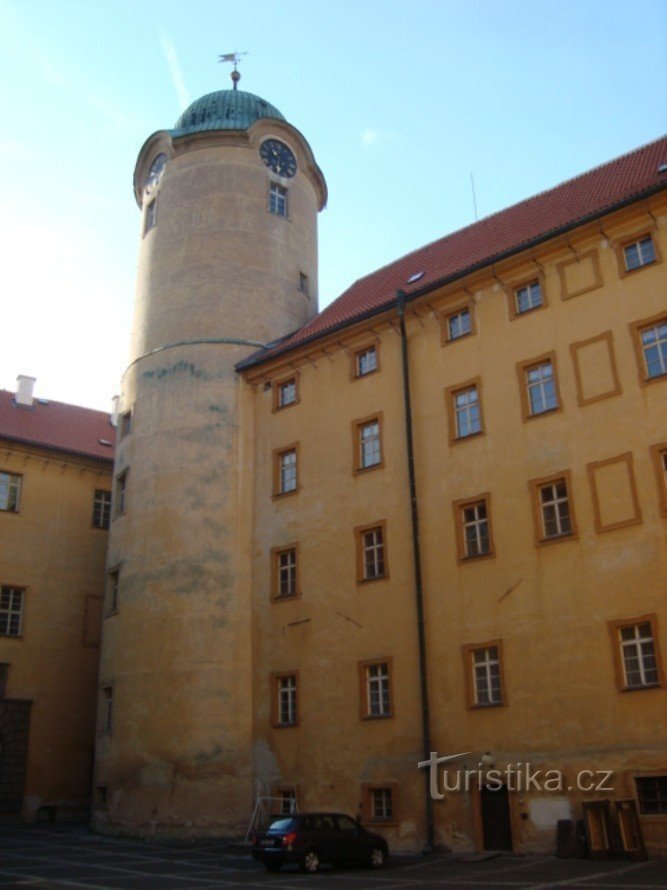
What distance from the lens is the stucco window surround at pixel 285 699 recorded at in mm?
26438

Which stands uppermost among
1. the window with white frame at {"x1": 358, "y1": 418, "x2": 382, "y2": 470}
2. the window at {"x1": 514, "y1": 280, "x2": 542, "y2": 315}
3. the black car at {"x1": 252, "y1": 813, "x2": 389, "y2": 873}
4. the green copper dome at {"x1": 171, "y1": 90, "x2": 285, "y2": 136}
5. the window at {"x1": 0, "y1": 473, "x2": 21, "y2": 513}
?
the green copper dome at {"x1": 171, "y1": 90, "x2": 285, "y2": 136}

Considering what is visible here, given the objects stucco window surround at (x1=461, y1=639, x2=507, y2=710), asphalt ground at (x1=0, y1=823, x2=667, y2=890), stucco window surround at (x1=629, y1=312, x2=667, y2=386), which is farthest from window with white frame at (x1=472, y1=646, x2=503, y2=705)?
stucco window surround at (x1=629, y1=312, x2=667, y2=386)

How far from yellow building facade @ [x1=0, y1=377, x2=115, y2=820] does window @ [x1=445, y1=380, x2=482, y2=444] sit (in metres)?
19.1

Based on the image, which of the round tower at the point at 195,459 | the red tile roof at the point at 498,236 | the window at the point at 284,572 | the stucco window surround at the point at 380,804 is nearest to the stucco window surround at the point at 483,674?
the stucco window surround at the point at 380,804

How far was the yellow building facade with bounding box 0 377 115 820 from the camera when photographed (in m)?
33.8

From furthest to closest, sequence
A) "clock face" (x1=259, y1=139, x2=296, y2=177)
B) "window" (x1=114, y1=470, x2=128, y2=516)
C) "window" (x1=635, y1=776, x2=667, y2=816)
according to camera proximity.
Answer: "clock face" (x1=259, y1=139, x2=296, y2=177)
"window" (x1=114, y1=470, x2=128, y2=516)
"window" (x1=635, y1=776, x2=667, y2=816)

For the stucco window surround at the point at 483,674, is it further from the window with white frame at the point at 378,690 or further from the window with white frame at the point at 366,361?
the window with white frame at the point at 366,361

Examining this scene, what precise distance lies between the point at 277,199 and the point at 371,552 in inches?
647

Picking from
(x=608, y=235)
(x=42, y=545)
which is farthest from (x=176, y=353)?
(x=608, y=235)

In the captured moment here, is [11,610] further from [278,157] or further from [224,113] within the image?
[224,113]

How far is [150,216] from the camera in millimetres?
36125

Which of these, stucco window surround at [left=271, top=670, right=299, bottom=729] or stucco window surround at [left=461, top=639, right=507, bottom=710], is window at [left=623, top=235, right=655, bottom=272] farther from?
stucco window surround at [left=271, top=670, right=299, bottom=729]

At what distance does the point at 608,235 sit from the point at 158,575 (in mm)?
17126

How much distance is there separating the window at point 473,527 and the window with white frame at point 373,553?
270cm
